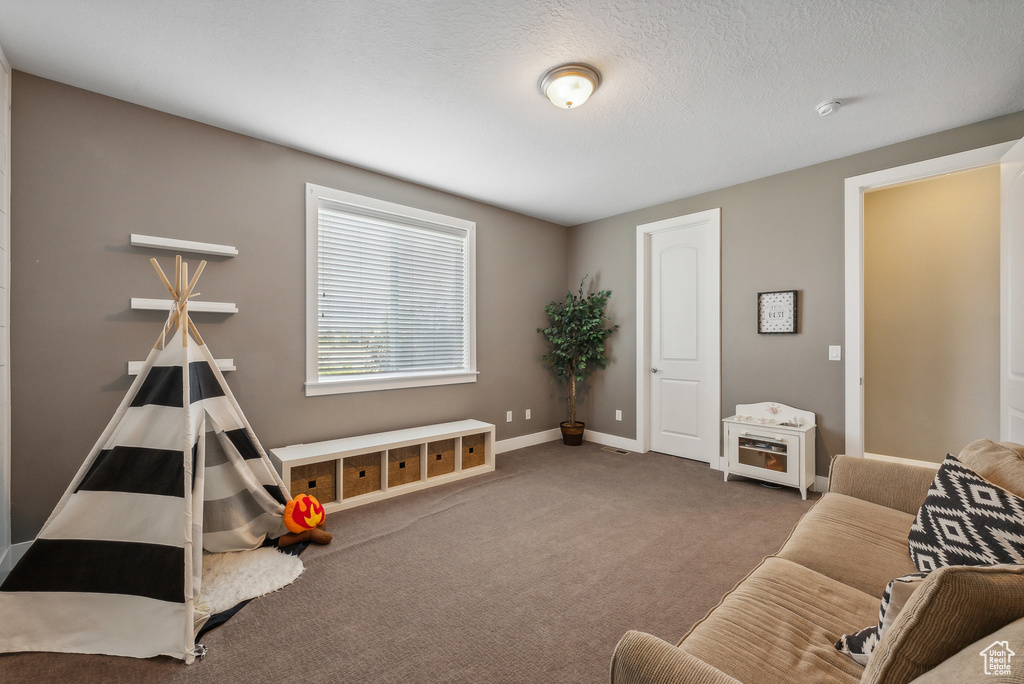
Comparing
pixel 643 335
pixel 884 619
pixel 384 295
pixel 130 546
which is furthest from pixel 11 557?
pixel 643 335

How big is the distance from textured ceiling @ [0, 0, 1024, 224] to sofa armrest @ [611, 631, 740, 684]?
222cm

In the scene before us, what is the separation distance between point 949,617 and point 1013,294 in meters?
2.71

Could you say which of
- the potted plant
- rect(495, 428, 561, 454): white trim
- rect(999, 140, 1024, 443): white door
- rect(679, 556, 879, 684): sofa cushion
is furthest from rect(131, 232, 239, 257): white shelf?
rect(999, 140, 1024, 443): white door

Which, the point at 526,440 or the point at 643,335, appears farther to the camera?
the point at 526,440

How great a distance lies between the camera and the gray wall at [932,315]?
3.46m

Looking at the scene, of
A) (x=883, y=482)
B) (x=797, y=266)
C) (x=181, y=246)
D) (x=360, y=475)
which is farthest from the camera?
(x=797, y=266)

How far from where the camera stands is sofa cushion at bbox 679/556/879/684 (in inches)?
38.9

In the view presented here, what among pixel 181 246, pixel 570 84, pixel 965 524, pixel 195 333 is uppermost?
pixel 570 84

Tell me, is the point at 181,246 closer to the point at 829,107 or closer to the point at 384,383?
the point at 384,383

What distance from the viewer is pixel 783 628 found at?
1132mm

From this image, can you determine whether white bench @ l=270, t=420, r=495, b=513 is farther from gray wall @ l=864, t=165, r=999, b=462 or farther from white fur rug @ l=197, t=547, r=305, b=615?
gray wall @ l=864, t=165, r=999, b=462

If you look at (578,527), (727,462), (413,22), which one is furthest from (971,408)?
(413,22)

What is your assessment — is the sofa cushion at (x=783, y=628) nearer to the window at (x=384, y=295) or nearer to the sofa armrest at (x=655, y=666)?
the sofa armrest at (x=655, y=666)

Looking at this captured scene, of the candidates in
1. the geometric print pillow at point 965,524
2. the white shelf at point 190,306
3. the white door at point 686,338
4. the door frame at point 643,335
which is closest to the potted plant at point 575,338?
the door frame at point 643,335
